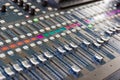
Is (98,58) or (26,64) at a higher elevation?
(26,64)

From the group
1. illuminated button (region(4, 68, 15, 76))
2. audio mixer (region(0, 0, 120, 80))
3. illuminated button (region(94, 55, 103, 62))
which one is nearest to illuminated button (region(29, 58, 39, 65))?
audio mixer (region(0, 0, 120, 80))

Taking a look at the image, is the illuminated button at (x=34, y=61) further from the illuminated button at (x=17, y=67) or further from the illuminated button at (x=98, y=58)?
the illuminated button at (x=98, y=58)

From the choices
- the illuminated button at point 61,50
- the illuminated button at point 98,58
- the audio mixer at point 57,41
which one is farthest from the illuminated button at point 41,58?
the illuminated button at point 98,58

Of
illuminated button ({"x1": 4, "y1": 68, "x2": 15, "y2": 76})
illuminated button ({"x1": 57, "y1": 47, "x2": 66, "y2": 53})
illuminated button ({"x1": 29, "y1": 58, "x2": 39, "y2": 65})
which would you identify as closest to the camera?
illuminated button ({"x1": 4, "y1": 68, "x2": 15, "y2": 76})

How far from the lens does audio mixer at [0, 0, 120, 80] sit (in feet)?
4.43

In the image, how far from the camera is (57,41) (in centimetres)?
158

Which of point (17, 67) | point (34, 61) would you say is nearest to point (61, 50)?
point (34, 61)

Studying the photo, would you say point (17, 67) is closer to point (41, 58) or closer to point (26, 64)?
point (26, 64)

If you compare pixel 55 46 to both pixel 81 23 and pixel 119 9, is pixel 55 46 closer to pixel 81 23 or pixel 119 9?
pixel 81 23

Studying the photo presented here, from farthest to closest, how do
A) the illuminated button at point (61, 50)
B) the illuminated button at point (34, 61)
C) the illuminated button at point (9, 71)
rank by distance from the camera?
the illuminated button at point (61, 50)
the illuminated button at point (34, 61)
the illuminated button at point (9, 71)

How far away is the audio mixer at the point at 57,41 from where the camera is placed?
4.43ft

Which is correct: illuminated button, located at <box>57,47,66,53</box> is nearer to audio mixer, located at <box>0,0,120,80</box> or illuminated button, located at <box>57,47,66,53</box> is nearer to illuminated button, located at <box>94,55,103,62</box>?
audio mixer, located at <box>0,0,120,80</box>

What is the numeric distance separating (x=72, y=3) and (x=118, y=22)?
0.41m

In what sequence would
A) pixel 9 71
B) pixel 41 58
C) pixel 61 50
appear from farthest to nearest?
pixel 61 50 < pixel 41 58 < pixel 9 71
